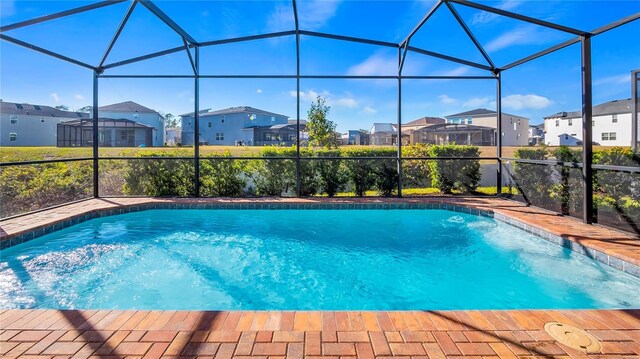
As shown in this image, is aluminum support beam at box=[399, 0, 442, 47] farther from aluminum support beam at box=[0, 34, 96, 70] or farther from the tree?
aluminum support beam at box=[0, 34, 96, 70]

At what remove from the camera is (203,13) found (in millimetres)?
6086

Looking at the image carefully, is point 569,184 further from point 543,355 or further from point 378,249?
point 543,355

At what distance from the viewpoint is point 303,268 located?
4.41 meters

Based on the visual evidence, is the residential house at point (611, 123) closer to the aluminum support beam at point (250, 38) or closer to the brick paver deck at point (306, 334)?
the brick paver deck at point (306, 334)

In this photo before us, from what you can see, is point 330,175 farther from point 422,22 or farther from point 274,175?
point 422,22

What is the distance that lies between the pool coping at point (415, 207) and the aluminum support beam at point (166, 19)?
3411 millimetres

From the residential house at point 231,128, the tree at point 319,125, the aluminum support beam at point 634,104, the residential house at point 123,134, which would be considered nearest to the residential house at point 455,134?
the tree at point 319,125

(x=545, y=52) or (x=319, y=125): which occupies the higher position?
(x=545, y=52)

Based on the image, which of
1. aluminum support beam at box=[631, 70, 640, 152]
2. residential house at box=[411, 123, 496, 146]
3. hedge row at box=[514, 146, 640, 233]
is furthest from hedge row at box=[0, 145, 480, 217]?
residential house at box=[411, 123, 496, 146]

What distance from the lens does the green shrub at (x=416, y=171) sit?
8969 millimetres

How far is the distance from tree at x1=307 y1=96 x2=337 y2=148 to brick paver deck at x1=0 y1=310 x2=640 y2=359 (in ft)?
29.9

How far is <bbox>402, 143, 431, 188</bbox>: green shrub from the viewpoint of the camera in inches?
353

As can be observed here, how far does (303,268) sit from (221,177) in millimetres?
4689

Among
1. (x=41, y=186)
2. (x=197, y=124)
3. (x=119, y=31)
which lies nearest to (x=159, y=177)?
(x=197, y=124)
